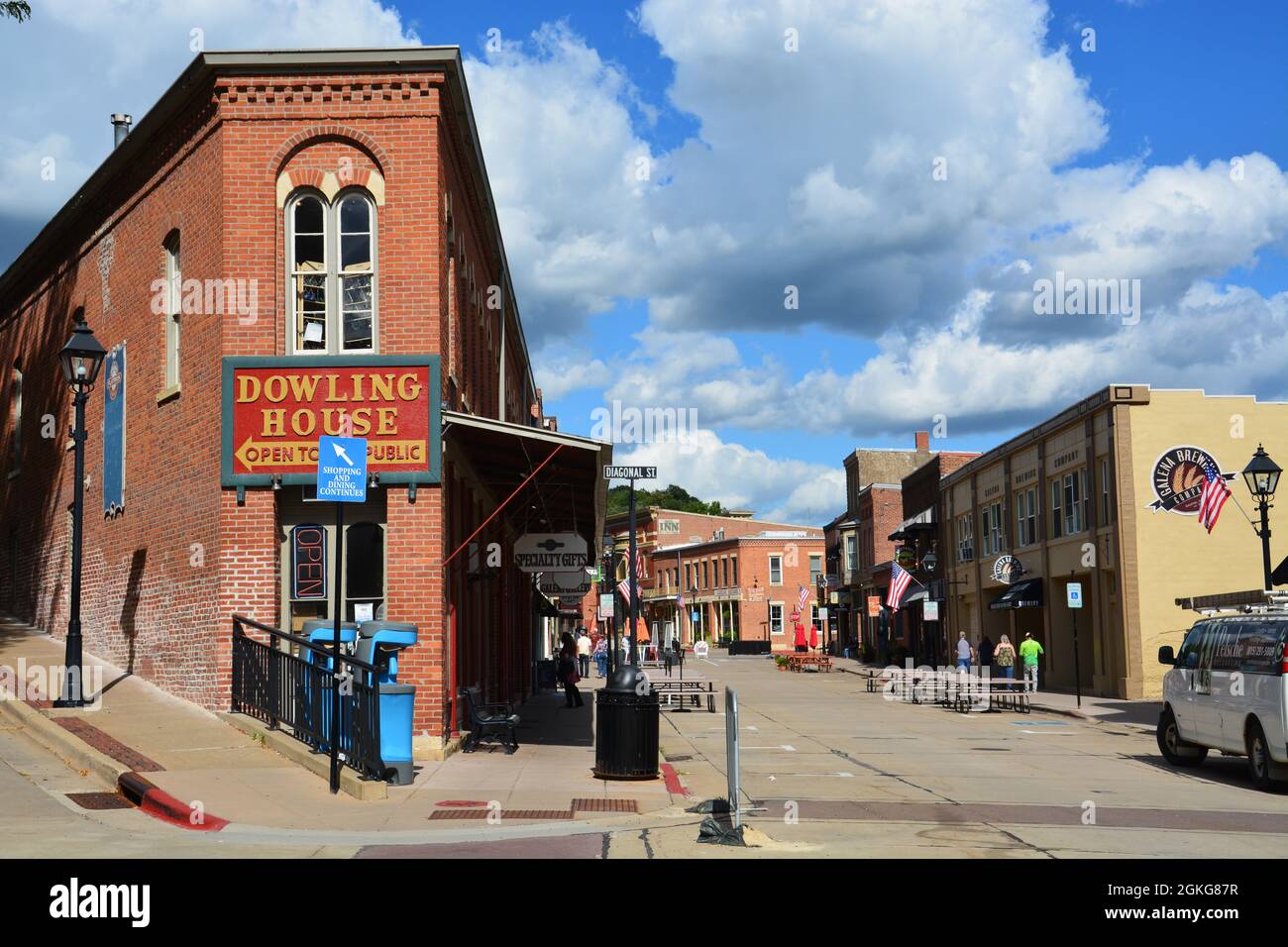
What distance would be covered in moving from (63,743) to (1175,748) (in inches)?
570

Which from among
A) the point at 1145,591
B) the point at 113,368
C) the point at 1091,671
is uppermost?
the point at 113,368

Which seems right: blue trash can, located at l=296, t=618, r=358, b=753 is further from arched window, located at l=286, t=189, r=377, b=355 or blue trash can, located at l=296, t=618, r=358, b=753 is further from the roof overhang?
arched window, located at l=286, t=189, r=377, b=355

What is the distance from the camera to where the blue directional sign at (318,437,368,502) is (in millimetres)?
12781

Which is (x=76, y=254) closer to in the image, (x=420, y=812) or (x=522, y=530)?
(x=522, y=530)

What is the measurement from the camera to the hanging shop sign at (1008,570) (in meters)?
43.1

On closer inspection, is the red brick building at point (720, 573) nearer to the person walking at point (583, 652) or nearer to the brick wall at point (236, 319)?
the person walking at point (583, 652)

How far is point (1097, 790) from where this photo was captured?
1562cm

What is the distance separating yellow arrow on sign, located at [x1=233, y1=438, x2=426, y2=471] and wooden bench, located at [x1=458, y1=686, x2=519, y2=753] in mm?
3658

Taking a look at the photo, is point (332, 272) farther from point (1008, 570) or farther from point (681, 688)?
point (1008, 570)

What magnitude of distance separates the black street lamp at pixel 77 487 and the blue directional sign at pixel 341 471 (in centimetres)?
497

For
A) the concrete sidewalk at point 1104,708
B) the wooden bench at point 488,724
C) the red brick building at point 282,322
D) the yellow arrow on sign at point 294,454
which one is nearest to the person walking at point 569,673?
the red brick building at point 282,322

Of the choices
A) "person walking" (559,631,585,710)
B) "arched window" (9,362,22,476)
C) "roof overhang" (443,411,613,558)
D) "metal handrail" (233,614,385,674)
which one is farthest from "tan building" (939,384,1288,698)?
"arched window" (9,362,22,476)
